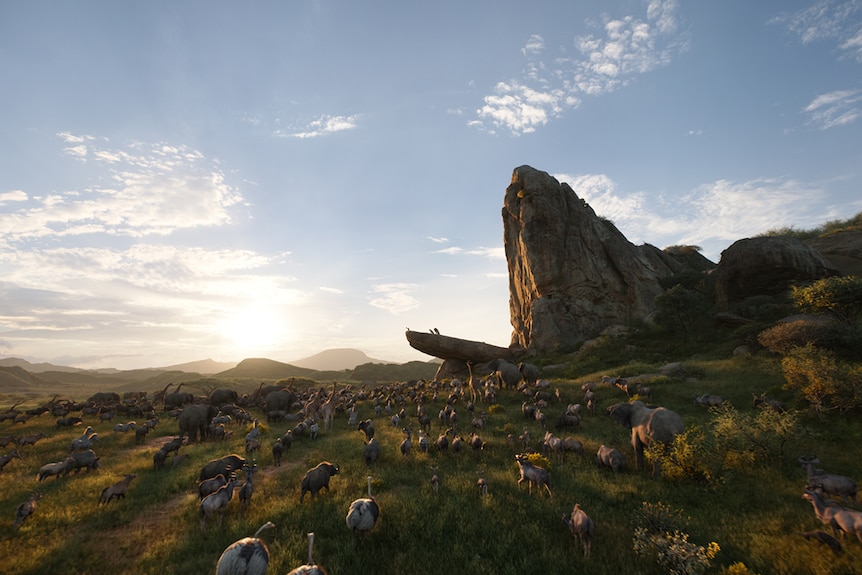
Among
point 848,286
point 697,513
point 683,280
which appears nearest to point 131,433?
point 697,513

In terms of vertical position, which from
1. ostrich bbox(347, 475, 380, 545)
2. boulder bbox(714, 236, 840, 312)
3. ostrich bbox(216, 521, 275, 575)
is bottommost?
ostrich bbox(347, 475, 380, 545)

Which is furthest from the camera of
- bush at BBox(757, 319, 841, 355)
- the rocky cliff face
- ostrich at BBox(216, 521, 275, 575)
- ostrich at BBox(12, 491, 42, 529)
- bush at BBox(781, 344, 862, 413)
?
the rocky cliff face

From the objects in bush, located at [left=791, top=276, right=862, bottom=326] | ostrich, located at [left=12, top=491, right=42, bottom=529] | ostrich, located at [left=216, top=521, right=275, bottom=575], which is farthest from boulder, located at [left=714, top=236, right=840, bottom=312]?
ostrich, located at [left=12, top=491, right=42, bottom=529]

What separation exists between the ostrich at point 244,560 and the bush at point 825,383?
21.9 metres

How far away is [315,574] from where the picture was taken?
555cm

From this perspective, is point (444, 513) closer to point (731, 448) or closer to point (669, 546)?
point (669, 546)

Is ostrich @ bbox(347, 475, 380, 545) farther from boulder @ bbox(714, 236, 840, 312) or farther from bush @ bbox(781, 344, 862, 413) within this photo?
boulder @ bbox(714, 236, 840, 312)

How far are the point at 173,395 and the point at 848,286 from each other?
61.5 m

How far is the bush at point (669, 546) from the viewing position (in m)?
6.71

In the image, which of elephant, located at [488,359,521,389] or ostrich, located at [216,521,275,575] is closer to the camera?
ostrich, located at [216,521,275,575]

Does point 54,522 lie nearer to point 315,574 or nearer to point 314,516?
point 314,516

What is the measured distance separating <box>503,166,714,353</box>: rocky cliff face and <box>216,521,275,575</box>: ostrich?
47618 mm

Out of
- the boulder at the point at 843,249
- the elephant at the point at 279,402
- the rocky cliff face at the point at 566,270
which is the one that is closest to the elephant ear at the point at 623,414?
the elephant at the point at 279,402

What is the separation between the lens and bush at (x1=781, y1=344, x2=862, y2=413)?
14595 millimetres
